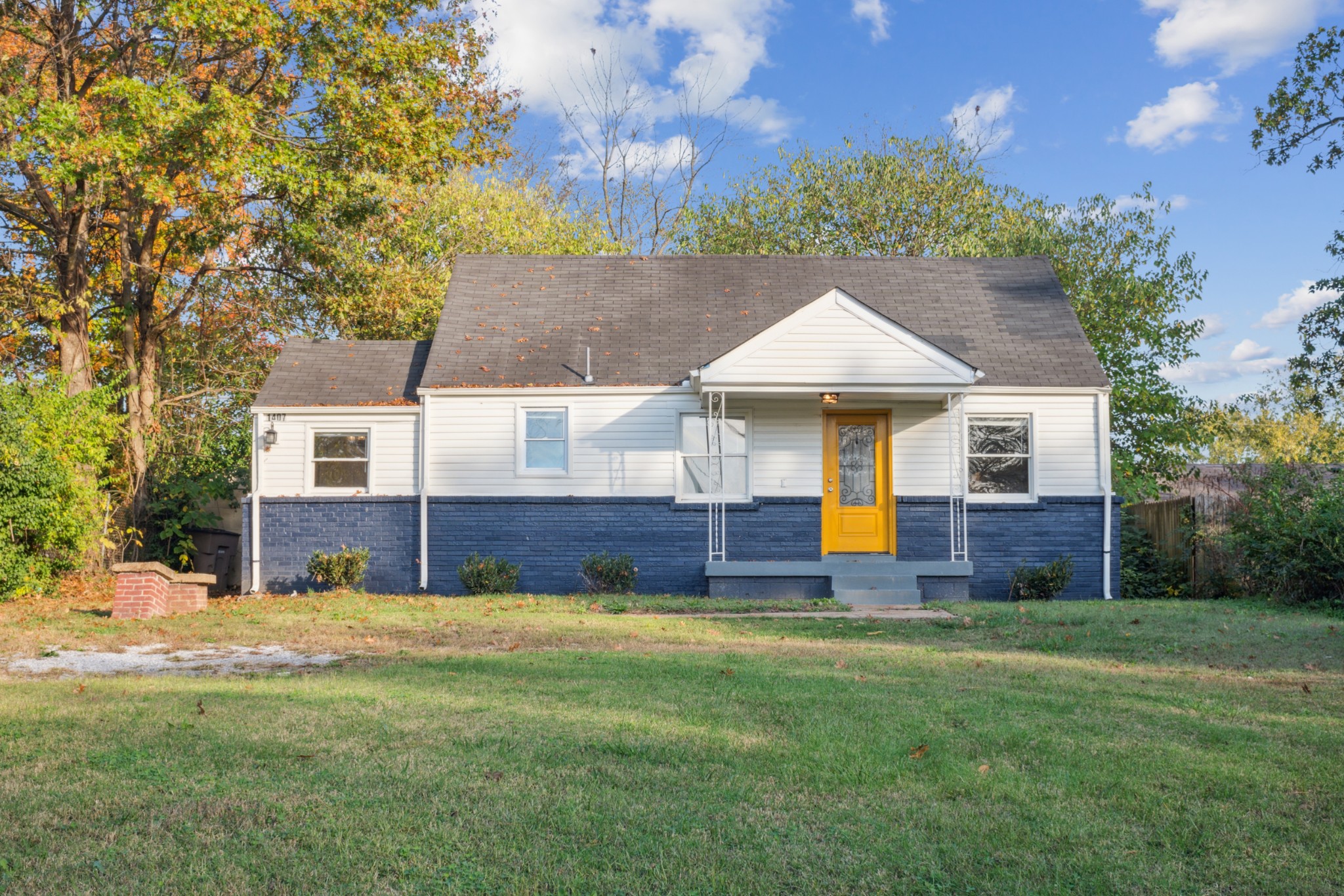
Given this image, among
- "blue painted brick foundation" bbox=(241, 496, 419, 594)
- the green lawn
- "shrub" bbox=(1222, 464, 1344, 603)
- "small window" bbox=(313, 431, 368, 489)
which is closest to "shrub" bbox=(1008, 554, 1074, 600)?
"shrub" bbox=(1222, 464, 1344, 603)

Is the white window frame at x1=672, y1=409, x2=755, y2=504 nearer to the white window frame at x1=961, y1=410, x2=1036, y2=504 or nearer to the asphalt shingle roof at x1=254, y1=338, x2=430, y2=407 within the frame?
the white window frame at x1=961, y1=410, x2=1036, y2=504

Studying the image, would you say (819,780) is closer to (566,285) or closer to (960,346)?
(960,346)

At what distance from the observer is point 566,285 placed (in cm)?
1869

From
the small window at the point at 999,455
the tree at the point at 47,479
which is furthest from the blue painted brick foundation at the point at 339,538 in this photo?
the small window at the point at 999,455

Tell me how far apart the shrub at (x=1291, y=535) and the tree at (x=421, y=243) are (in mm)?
14766

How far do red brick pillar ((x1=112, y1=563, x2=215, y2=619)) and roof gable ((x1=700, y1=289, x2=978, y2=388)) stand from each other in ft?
25.0

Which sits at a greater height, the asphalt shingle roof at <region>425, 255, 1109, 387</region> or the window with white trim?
the asphalt shingle roof at <region>425, 255, 1109, 387</region>

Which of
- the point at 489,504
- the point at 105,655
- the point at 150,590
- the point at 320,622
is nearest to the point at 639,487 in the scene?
the point at 489,504

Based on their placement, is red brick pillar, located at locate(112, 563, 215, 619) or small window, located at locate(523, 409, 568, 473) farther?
small window, located at locate(523, 409, 568, 473)

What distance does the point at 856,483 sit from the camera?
16188 millimetres

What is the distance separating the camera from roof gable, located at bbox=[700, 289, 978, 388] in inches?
590

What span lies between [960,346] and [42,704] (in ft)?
46.4

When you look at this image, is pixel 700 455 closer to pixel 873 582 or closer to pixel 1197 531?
pixel 873 582

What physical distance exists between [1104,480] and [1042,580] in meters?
2.02
